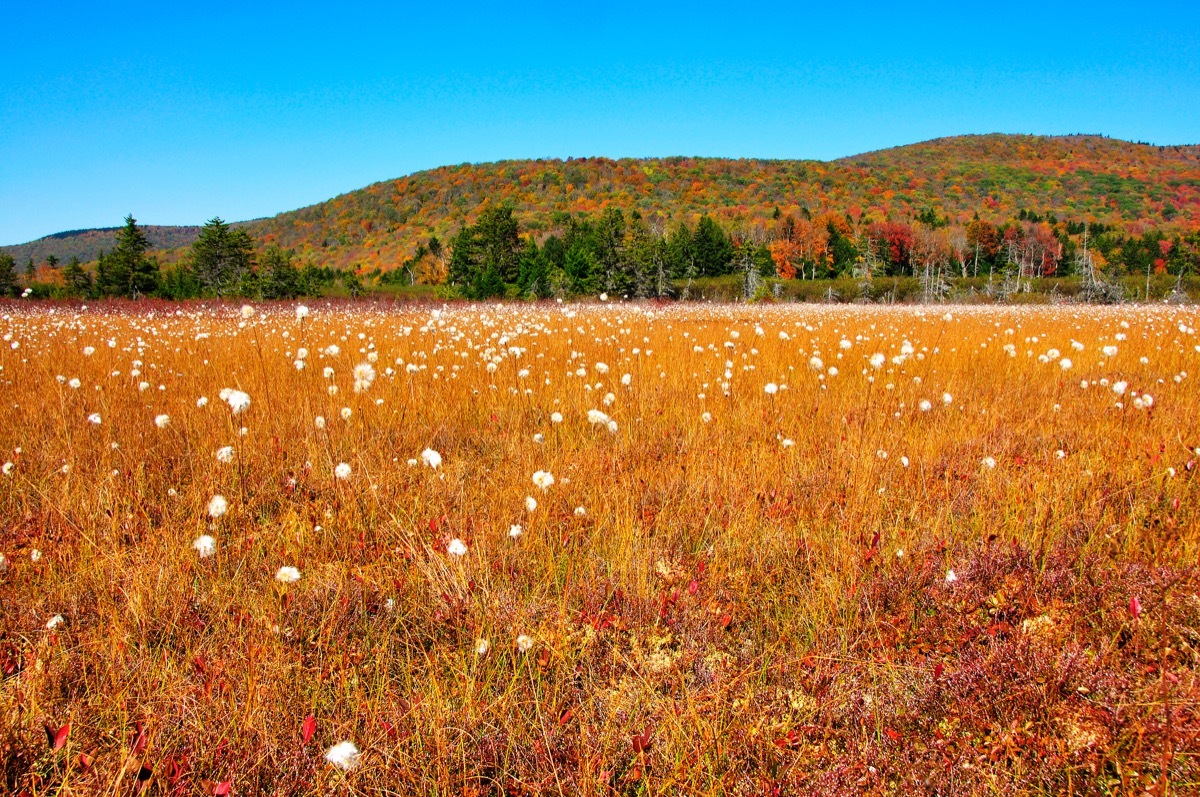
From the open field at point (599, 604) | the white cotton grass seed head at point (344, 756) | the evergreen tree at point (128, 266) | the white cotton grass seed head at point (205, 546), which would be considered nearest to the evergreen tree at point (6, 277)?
the evergreen tree at point (128, 266)

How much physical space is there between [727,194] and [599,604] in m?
106

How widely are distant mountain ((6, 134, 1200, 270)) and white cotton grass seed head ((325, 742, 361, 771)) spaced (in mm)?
79064

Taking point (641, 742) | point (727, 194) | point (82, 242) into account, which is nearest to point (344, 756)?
point (641, 742)

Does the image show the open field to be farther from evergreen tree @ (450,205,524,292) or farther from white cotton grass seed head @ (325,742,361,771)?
evergreen tree @ (450,205,524,292)

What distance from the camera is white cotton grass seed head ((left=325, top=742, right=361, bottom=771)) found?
1.26 m

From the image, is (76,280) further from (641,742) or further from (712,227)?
(641,742)

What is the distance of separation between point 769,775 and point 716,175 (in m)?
118

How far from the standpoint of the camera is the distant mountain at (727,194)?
88312mm

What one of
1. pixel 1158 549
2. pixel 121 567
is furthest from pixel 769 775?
pixel 121 567

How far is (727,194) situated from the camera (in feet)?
324

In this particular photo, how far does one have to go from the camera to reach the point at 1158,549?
2201 millimetres

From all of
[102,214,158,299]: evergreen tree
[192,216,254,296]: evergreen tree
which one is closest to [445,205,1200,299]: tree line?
[192,216,254,296]: evergreen tree

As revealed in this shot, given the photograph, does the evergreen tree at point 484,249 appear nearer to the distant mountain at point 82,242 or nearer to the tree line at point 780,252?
the tree line at point 780,252

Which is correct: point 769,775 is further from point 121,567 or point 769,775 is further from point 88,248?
point 88,248
